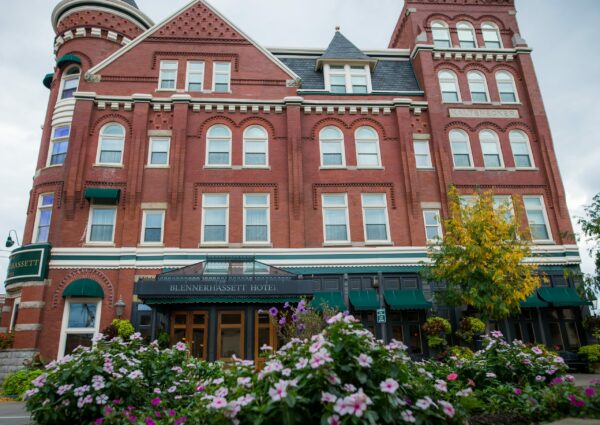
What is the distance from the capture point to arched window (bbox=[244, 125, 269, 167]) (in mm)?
21969

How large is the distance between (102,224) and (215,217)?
5563 millimetres

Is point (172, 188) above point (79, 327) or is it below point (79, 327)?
above

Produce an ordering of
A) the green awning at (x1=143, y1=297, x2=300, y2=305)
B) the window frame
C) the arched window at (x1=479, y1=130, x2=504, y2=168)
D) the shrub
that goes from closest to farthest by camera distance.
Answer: the shrub < the green awning at (x1=143, y1=297, x2=300, y2=305) < the window frame < the arched window at (x1=479, y1=130, x2=504, y2=168)

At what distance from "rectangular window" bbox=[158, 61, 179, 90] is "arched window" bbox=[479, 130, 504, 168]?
1798 cm

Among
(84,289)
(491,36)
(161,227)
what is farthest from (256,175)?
(491,36)

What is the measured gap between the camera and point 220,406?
424cm

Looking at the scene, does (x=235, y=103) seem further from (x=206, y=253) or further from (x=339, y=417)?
(x=339, y=417)

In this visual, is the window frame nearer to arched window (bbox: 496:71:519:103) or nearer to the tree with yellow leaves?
the tree with yellow leaves

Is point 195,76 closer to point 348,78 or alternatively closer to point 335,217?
point 348,78

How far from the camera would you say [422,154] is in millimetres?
22844

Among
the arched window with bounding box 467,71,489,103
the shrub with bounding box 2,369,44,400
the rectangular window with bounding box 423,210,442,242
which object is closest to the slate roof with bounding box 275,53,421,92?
the arched window with bounding box 467,71,489,103

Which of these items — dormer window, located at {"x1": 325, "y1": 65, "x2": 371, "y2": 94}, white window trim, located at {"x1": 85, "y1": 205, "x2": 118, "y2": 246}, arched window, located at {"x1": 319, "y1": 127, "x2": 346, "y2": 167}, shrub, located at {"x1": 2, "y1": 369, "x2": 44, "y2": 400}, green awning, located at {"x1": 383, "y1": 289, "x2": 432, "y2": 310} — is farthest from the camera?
dormer window, located at {"x1": 325, "y1": 65, "x2": 371, "y2": 94}

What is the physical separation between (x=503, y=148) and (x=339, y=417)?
Answer: 23.0 m

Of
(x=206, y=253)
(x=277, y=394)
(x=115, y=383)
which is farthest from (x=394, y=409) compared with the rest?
(x=206, y=253)
